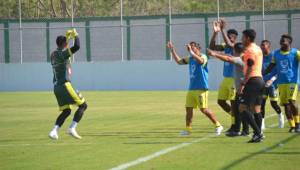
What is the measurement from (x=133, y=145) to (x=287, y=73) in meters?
4.32

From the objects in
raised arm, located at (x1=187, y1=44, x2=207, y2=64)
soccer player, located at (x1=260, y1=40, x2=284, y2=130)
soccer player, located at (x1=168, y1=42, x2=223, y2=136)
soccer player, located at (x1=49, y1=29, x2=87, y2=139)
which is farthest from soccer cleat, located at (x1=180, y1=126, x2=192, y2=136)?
soccer player, located at (x1=49, y1=29, x2=87, y2=139)

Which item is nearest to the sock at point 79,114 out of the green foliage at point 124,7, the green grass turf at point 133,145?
the green grass turf at point 133,145

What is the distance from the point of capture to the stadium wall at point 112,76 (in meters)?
38.1

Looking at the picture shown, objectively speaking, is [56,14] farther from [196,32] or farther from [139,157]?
[139,157]

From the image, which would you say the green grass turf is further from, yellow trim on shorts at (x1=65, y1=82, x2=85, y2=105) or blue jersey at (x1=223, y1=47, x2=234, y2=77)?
blue jersey at (x1=223, y1=47, x2=234, y2=77)

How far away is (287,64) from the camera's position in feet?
54.2

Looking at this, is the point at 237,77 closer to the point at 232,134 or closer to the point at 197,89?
the point at 232,134

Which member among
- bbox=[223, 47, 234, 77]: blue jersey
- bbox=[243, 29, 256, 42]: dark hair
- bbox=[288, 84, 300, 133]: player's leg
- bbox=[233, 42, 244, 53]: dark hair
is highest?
bbox=[243, 29, 256, 42]: dark hair

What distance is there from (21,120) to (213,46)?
7.38 m

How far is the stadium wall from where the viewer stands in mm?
38094

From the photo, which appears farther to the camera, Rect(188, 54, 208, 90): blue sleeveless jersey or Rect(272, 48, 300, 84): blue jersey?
Rect(272, 48, 300, 84): blue jersey

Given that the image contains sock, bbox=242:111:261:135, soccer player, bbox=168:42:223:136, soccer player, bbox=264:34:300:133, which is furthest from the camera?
soccer player, bbox=264:34:300:133

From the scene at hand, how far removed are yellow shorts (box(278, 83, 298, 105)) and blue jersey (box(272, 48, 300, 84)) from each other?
9cm

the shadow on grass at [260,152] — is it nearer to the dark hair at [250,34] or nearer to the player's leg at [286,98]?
the player's leg at [286,98]
